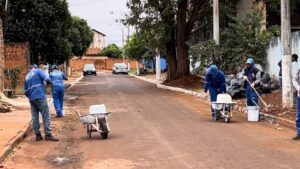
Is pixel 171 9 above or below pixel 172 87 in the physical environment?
above

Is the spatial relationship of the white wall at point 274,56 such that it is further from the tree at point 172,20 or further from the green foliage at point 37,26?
the green foliage at point 37,26

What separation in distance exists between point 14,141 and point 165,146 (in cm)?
336

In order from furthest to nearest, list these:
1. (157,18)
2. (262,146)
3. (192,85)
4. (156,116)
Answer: (157,18)
(192,85)
(156,116)
(262,146)

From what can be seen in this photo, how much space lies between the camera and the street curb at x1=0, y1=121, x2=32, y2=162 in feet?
37.3

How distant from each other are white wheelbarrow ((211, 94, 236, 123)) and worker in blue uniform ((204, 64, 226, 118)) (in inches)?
24.0

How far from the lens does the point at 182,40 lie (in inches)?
1459

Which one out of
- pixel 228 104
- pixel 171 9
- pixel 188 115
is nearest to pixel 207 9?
pixel 171 9

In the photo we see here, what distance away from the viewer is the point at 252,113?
1720 centimetres

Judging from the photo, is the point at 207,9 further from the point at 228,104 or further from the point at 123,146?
the point at 123,146

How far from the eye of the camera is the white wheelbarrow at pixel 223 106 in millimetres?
16531

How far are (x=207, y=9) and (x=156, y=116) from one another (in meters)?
19.0

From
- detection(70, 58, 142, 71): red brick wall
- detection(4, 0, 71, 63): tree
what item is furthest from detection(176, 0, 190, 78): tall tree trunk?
detection(70, 58, 142, 71): red brick wall

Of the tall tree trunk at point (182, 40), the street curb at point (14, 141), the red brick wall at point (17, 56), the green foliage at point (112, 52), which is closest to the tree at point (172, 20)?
the tall tree trunk at point (182, 40)

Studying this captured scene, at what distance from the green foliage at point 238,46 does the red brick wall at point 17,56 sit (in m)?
9.65
